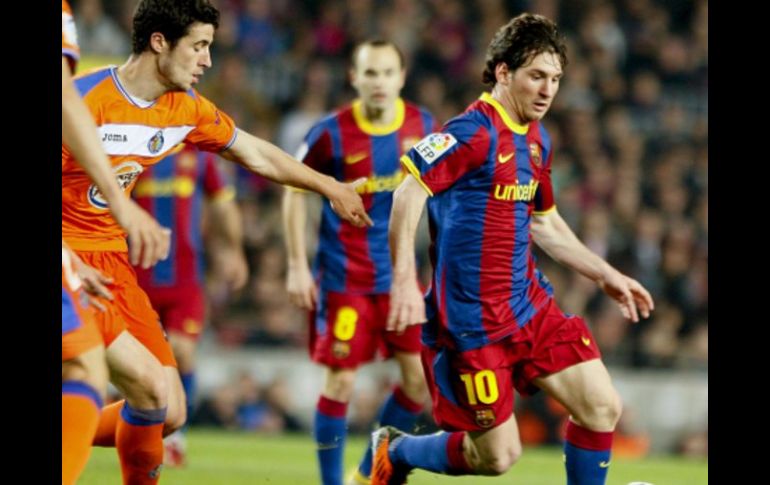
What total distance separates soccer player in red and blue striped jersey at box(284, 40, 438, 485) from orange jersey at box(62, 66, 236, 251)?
6.01ft

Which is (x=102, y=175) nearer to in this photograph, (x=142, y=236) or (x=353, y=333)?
(x=142, y=236)

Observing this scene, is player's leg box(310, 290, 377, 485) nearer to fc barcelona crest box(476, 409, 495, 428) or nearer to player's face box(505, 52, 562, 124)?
fc barcelona crest box(476, 409, 495, 428)

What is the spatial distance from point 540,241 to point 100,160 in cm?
255

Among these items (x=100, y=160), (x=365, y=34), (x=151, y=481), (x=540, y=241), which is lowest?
(x=151, y=481)

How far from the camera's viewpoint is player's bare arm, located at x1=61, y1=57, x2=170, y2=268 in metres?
4.02

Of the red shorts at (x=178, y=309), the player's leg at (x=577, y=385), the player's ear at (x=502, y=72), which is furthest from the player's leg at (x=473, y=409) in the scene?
the red shorts at (x=178, y=309)

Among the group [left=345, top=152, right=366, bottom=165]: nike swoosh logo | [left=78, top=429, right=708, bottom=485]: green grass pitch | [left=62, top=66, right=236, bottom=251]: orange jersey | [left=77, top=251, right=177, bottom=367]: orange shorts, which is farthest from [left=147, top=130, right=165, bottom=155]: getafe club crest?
[left=78, top=429, right=708, bottom=485]: green grass pitch

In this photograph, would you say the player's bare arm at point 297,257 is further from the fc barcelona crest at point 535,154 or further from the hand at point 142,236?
the hand at point 142,236

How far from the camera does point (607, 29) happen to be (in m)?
15.3

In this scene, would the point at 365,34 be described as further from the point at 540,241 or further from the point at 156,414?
the point at 156,414

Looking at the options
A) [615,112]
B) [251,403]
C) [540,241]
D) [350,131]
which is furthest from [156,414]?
[615,112]

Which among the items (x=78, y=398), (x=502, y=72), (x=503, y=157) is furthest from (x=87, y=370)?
(x=502, y=72)

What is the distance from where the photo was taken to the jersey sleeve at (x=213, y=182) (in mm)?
9078

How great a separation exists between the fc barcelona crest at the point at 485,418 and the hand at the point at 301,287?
1.71m
